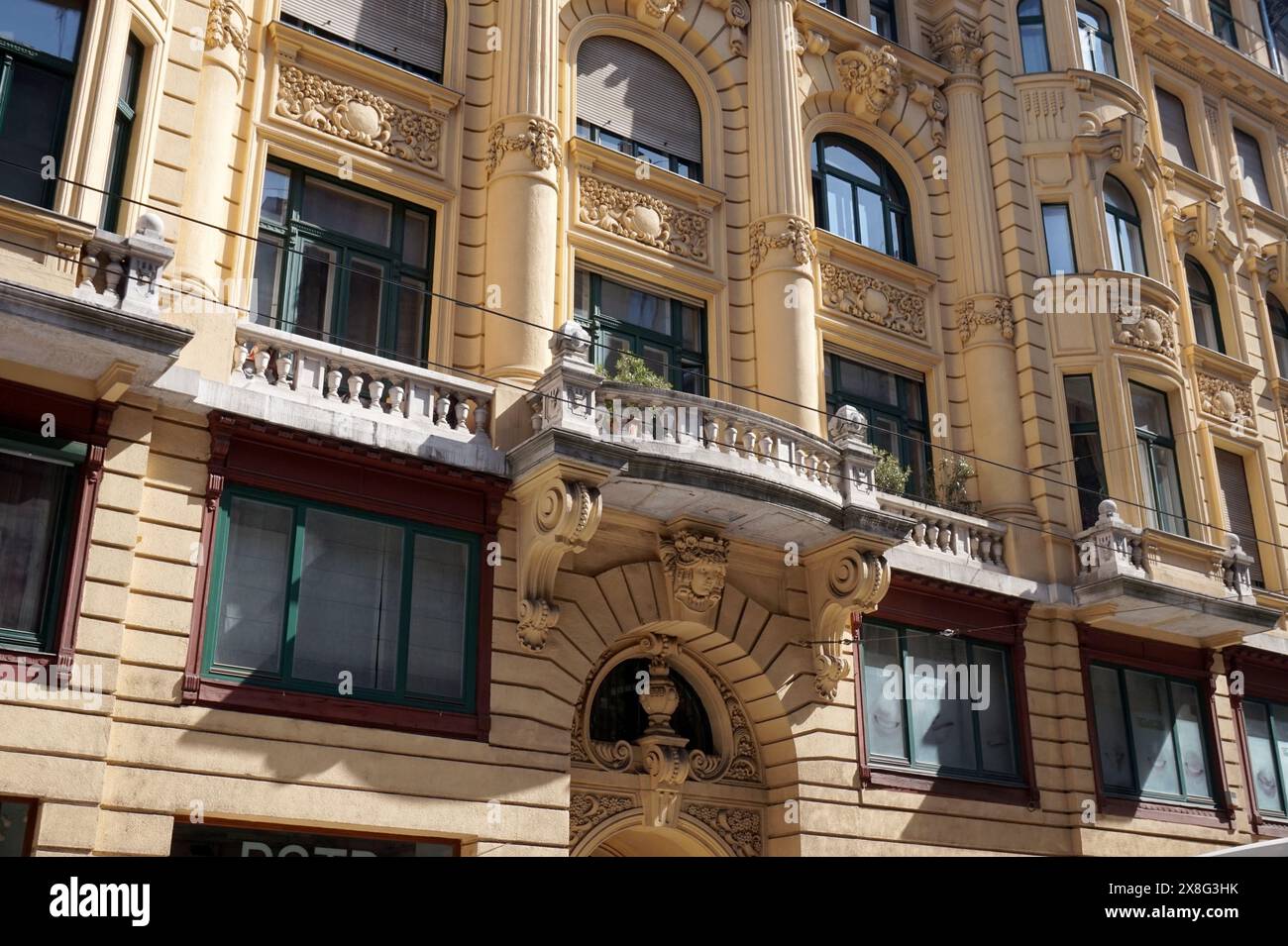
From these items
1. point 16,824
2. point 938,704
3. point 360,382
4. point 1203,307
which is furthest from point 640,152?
point 1203,307

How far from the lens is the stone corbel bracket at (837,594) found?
17.8 m

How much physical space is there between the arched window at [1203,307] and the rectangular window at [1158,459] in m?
3.93

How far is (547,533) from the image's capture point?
15.7 m

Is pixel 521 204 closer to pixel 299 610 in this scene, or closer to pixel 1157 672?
pixel 299 610

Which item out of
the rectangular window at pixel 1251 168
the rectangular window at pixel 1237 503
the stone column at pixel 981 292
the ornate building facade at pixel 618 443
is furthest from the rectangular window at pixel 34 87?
the rectangular window at pixel 1251 168

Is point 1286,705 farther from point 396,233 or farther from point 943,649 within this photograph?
point 396,233

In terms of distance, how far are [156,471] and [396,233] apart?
220 inches

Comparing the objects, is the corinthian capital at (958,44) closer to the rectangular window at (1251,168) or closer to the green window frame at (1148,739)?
the rectangular window at (1251,168)

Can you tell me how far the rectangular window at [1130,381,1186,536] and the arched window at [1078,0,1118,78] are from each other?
7.49 meters

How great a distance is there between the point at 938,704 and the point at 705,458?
6161 mm

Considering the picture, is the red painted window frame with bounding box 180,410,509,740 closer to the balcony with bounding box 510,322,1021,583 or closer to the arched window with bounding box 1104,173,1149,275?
the balcony with bounding box 510,322,1021,583

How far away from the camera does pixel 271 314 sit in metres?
16.6
